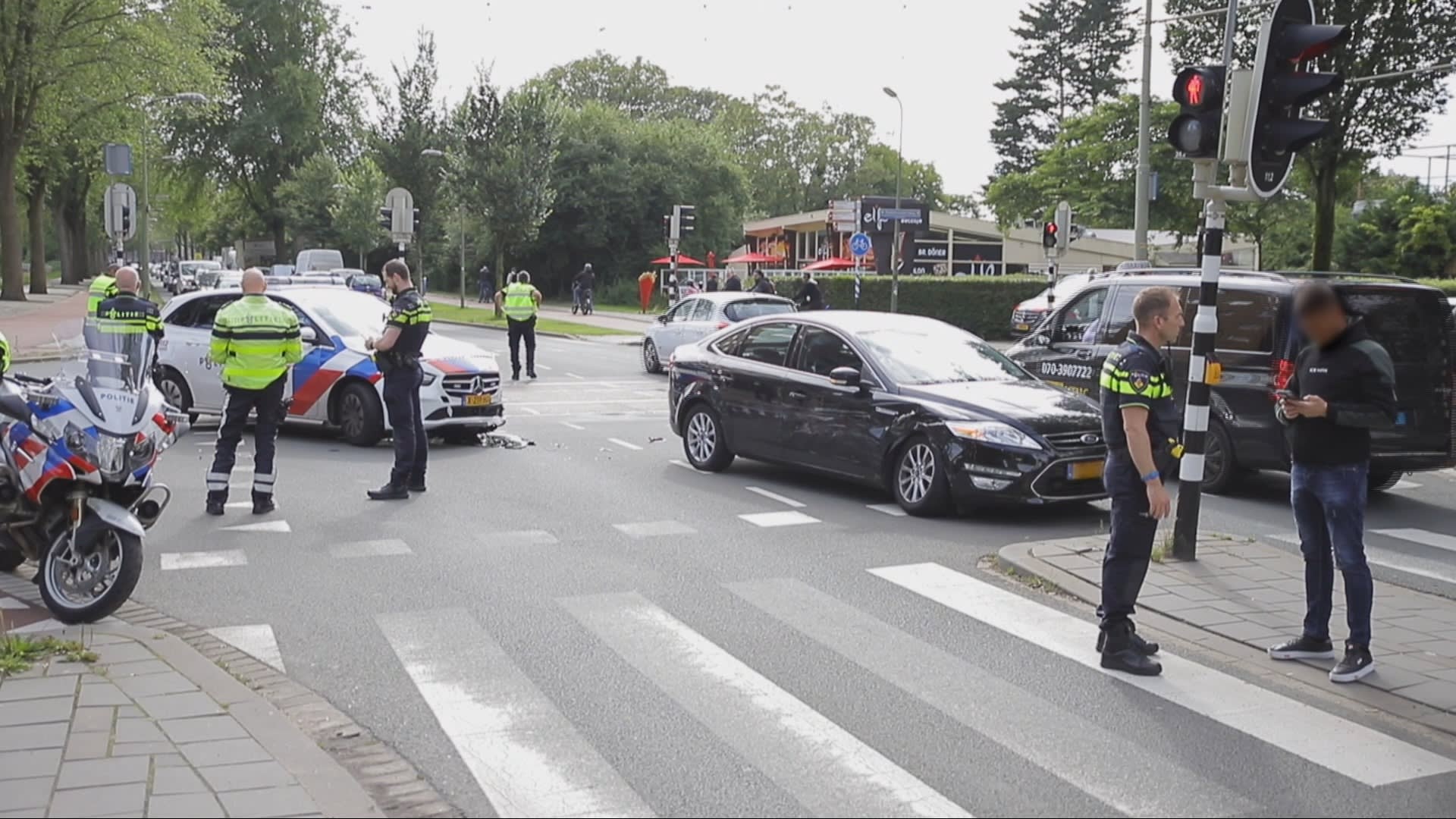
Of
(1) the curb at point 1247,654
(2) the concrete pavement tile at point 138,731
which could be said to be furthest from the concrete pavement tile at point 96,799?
(1) the curb at point 1247,654

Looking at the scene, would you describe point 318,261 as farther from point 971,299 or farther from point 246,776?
point 246,776

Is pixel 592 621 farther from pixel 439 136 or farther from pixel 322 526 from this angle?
pixel 439 136

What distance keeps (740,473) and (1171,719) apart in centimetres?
720

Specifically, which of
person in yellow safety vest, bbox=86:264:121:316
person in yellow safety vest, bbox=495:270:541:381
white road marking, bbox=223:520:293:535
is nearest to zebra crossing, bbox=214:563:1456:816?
white road marking, bbox=223:520:293:535

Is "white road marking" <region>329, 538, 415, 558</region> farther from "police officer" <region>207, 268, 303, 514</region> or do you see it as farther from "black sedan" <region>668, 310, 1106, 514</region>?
"black sedan" <region>668, 310, 1106, 514</region>

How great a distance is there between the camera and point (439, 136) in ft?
172

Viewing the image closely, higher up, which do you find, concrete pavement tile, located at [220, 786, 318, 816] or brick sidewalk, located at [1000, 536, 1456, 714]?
concrete pavement tile, located at [220, 786, 318, 816]

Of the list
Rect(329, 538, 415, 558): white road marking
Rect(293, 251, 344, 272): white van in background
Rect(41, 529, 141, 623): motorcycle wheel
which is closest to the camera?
Rect(41, 529, 141, 623): motorcycle wheel

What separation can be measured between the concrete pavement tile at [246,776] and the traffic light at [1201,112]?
626 cm

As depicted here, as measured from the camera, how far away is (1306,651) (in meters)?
6.72

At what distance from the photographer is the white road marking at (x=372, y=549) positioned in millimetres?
8961

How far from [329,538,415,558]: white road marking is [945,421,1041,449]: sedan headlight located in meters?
4.02

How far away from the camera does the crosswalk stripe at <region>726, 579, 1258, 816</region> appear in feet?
16.0

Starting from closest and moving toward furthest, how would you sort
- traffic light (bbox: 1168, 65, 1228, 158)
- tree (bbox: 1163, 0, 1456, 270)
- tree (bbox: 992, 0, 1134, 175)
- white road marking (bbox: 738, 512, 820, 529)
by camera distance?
traffic light (bbox: 1168, 65, 1228, 158)
white road marking (bbox: 738, 512, 820, 529)
tree (bbox: 1163, 0, 1456, 270)
tree (bbox: 992, 0, 1134, 175)
